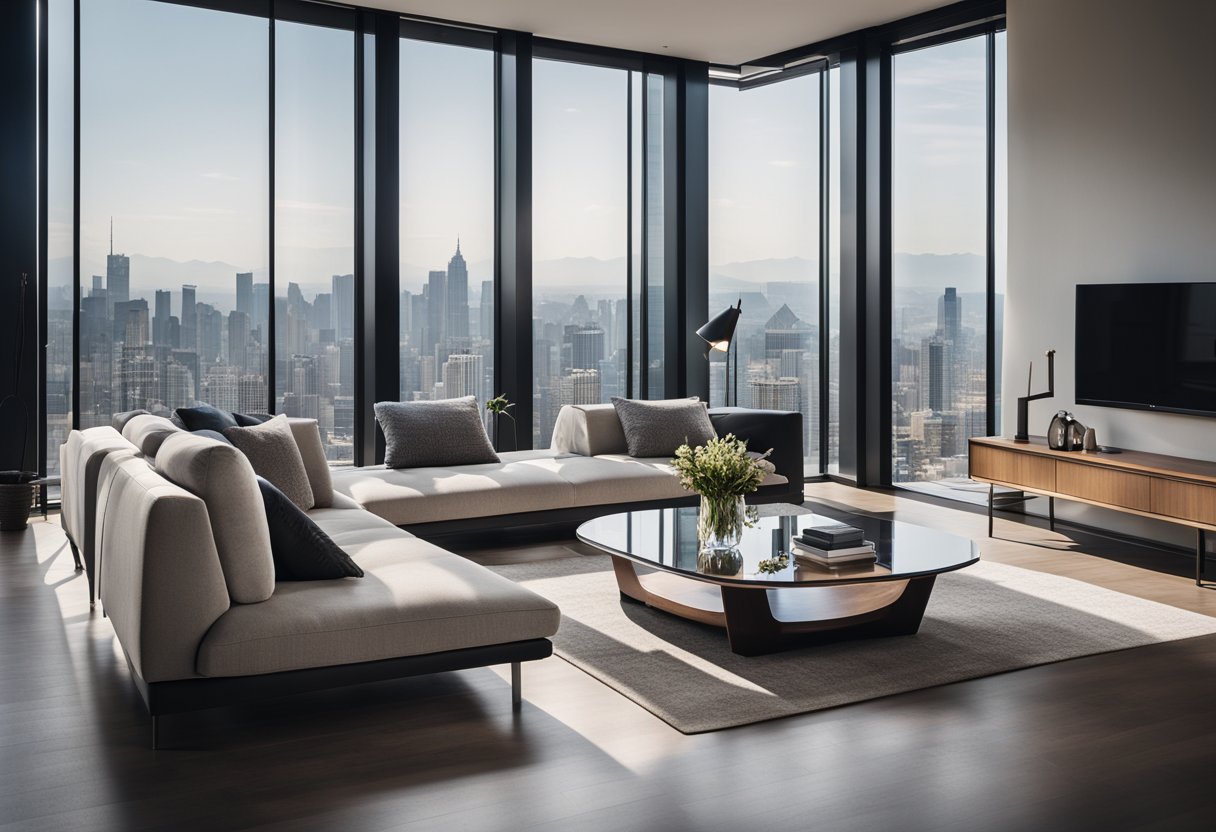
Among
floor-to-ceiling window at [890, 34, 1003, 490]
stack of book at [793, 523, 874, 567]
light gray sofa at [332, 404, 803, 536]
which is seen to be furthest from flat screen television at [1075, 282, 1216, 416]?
stack of book at [793, 523, 874, 567]

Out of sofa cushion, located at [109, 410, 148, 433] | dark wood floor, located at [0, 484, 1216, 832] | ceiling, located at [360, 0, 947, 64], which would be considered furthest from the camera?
ceiling, located at [360, 0, 947, 64]

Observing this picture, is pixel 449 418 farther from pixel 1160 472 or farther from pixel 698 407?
pixel 1160 472

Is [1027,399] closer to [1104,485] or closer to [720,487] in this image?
[1104,485]

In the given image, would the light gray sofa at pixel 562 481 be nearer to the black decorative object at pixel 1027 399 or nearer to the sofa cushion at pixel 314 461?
the sofa cushion at pixel 314 461

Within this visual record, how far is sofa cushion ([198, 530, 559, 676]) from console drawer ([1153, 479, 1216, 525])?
3.35 metres

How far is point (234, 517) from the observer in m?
3.16

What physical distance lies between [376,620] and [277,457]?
187 cm

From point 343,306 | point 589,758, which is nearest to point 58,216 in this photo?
point 343,306

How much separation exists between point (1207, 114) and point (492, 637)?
471 centimetres

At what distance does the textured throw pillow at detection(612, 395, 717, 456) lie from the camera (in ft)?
22.1

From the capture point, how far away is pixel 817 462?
28.3ft

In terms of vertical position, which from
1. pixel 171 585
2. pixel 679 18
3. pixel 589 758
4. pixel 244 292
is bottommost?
pixel 589 758

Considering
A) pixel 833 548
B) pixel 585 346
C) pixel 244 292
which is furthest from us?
pixel 585 346

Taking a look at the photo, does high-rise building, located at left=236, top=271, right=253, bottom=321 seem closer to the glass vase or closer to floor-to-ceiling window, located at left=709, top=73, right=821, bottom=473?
floor-to-ceiling window, located at left=709, top=73, right=821, bottom=473
